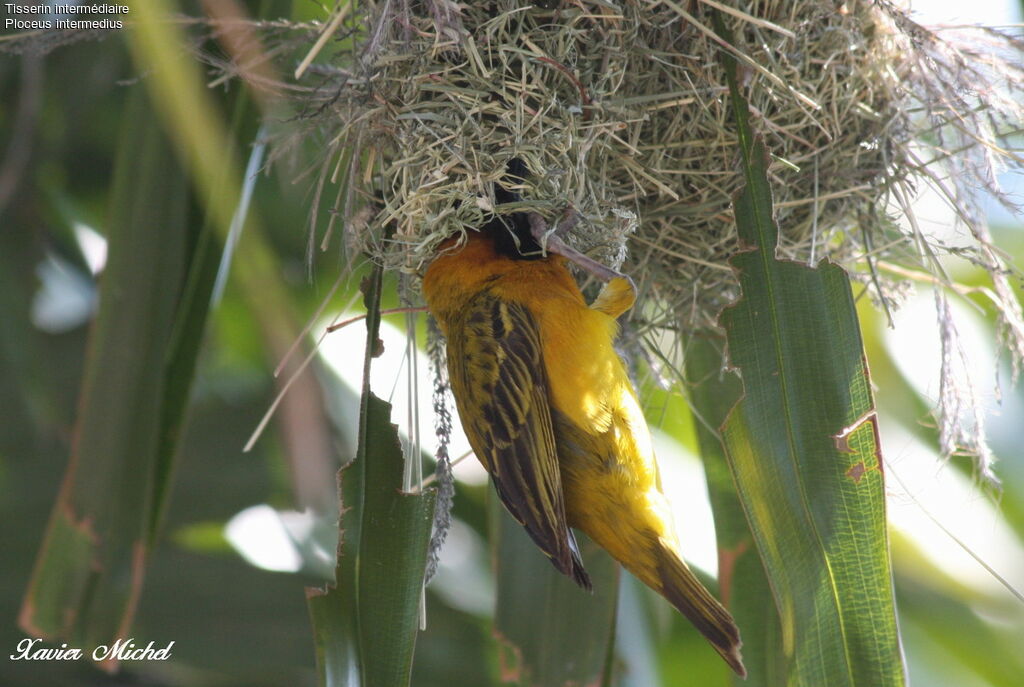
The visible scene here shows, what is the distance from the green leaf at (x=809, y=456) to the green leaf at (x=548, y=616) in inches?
25.3

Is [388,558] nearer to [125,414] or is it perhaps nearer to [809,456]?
[125,414]

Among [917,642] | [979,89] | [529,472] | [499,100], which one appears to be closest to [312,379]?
[529,472]

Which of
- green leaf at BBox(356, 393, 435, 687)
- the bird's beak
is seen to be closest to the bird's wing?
the bird's beak

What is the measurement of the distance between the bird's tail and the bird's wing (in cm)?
17

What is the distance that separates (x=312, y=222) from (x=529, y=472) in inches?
26.4

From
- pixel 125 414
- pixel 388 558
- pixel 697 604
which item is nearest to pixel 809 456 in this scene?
pixel 697 604

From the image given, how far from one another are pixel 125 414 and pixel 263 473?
1.45m

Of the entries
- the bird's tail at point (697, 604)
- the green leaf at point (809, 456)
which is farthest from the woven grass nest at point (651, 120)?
the bird's tail at point (697, 604)

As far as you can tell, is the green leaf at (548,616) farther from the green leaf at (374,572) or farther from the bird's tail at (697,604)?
the green leaf at (374,572)

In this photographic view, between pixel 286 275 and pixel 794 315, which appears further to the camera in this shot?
pixel 286 275

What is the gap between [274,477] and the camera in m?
3.11

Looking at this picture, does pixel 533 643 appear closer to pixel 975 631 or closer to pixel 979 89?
pixel 979 89

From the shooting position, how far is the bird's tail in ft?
5.64

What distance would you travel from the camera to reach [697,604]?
5.82 ft
